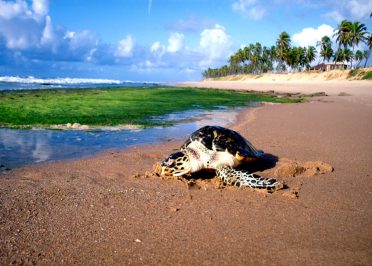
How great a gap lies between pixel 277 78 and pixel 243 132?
80.9m

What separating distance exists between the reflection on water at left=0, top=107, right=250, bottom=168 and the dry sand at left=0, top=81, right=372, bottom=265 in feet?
2.98

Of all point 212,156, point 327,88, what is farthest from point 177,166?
point 327,88

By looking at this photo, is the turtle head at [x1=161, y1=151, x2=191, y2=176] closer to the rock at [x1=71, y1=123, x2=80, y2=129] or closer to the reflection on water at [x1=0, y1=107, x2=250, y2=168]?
the reflection on water at [x1=0, y1=107, x2=250, y2=168]

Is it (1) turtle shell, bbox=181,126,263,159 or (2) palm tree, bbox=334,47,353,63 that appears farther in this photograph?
(2) palm tree, bbox=334,47,353,63

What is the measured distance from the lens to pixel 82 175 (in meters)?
5.88

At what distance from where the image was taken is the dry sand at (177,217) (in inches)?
128

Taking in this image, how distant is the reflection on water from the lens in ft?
24.2

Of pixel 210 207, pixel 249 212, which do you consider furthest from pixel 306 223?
pixel 210 207

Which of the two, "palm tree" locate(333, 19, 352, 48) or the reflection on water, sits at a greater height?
"palm tree" locate(333, 19, 352, 48)

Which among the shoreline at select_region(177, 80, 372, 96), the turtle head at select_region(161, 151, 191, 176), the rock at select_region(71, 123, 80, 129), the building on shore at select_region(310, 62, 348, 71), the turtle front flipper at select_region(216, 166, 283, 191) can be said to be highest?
the building on shore at select_region(310, 62, 348, 71)

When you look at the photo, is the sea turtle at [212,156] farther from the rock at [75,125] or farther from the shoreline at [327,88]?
the shoreline at [327,88]

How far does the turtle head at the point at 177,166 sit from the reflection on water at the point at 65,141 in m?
2.60

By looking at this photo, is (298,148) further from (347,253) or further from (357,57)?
(357,57)

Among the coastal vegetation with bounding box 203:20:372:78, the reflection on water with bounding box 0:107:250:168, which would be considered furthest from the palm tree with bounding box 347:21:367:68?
the reflection on water with bounding box 0:107:250:168
